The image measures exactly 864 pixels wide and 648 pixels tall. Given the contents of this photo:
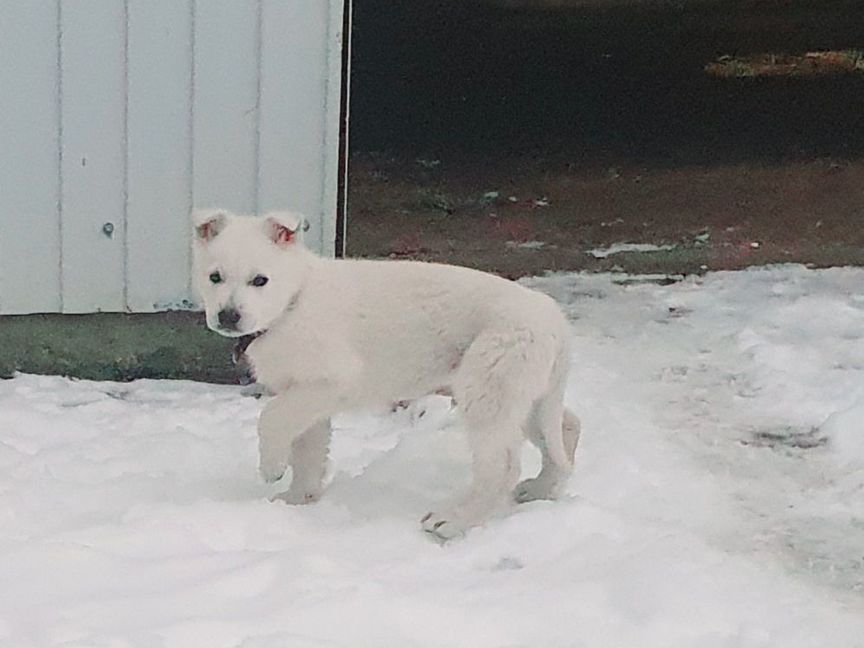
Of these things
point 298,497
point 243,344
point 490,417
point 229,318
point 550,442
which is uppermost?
point 229,318

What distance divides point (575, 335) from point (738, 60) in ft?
28.3

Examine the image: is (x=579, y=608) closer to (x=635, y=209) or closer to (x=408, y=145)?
(x=635, y=209)

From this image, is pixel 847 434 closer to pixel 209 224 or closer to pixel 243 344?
pixel 243 344

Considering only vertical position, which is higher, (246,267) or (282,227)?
(282,227)

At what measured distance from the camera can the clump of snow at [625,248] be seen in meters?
8.03

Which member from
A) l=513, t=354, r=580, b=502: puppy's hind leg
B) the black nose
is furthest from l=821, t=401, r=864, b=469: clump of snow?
the black nose

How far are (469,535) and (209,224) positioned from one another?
1184mm

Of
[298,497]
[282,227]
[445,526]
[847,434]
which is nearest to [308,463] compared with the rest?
[298,497]

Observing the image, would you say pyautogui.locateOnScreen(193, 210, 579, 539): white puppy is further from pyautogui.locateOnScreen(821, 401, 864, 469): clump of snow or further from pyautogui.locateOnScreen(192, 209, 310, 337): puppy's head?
pyautogui.locateOnScreen(821, 401, 864, 469): clump of snow

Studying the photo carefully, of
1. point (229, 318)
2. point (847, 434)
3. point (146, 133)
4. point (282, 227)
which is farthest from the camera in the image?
point (146, 133)

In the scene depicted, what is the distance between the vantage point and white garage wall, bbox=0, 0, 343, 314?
5.47 m

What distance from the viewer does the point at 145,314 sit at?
5770 mm

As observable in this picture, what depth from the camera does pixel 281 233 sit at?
4.18 metres

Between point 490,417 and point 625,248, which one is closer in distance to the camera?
point 490,417
